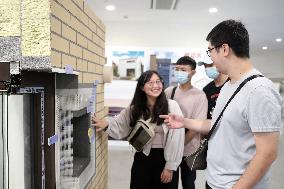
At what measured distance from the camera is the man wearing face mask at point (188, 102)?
2627 mm

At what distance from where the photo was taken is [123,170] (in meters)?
4.35

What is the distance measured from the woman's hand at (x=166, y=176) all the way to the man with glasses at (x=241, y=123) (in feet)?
2.42

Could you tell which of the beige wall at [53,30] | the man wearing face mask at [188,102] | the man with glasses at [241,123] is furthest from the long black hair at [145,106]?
the man with glasses at [241,123]

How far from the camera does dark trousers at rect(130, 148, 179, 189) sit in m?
2.29

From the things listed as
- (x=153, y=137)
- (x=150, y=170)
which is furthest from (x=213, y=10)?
(x=150, y=170)

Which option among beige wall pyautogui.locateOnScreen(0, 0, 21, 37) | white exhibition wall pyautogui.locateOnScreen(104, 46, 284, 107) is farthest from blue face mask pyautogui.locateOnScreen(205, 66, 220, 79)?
white exhibition wall pyautogui.locateOnScreen(104, 46, 284, 107)

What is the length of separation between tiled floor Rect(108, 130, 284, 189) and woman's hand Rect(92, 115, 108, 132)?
5.28ft

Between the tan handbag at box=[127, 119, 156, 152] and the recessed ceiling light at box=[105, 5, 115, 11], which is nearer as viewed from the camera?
the tan handbag at box=[127, 119, 156, 152]

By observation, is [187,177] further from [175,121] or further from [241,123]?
[241,123]

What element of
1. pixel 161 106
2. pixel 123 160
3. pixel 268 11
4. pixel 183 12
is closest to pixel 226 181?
pixel 161 106

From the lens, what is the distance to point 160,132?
7.56ft

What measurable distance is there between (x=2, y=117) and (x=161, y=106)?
143 cm

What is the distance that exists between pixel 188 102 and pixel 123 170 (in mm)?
2160

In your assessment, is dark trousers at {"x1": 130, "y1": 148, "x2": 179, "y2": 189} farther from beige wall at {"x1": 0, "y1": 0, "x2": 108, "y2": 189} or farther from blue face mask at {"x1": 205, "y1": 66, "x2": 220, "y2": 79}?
blue face mask at {"x1": 205, "y1": 66, "x2": 220, "y2": 79}
